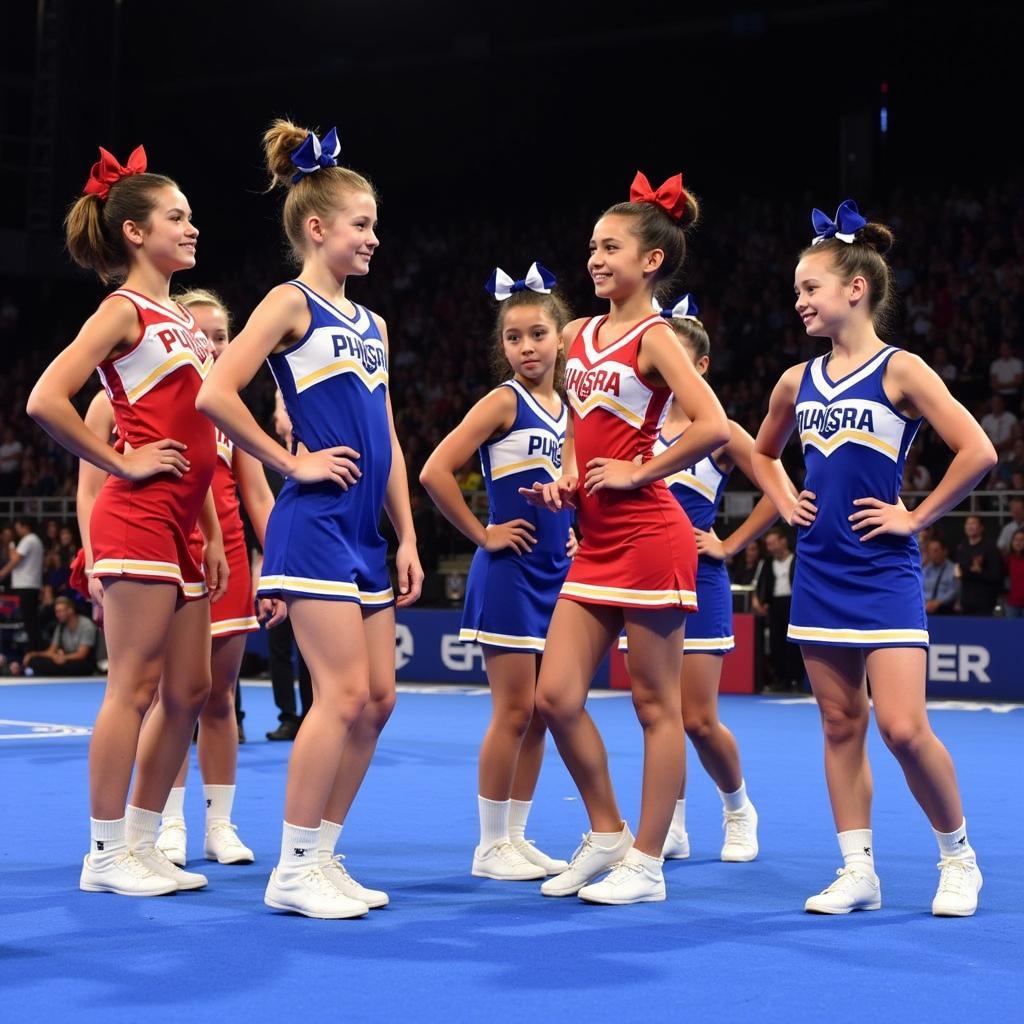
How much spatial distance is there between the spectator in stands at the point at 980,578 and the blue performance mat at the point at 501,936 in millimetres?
6205

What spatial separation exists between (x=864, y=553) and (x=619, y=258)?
112 centimetres

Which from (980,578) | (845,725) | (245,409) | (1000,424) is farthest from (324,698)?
(1000,424)

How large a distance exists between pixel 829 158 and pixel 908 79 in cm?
167

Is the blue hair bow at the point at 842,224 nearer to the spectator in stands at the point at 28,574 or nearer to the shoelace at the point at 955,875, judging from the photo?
the shoelace at the point at 955,875

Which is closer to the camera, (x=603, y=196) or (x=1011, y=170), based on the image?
(x=1011, y=170)

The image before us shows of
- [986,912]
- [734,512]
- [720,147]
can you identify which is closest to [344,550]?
[986,912]

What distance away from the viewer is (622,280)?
4355 millimetres

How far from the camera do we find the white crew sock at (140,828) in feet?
14.6

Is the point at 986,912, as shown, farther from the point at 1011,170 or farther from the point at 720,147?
the point at 720,147

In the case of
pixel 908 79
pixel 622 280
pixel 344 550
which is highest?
pixel 908 79

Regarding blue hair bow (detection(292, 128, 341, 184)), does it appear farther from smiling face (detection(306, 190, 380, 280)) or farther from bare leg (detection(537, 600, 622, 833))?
bare leg (detection(537, 600, 622, 833))

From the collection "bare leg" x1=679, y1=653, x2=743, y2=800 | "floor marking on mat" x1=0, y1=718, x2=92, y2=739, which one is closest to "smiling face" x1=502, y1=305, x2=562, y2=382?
"bare leg" x1=679, y1=653, x2=743, y2=800

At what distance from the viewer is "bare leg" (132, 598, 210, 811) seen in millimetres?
4473

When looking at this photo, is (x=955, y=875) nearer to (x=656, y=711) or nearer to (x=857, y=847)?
(x=857, y=847)
